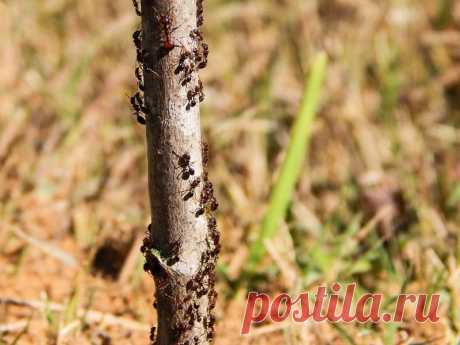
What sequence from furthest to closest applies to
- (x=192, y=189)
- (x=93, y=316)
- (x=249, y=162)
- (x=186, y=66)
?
(x=249, y=162), (x=93, y=316), (x=192, y=189), (x=186, y=66)

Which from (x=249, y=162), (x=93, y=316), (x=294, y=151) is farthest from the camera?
(x=249, y=162)

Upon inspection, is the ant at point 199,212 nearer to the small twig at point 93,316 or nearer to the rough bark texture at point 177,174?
the rough bark texture at point 177,174

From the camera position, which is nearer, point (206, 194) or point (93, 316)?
point (206, 194)

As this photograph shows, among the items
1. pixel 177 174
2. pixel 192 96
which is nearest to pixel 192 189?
pixel 177 174

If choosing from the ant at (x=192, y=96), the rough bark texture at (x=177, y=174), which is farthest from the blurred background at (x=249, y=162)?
the ant at (x=192, y=96)

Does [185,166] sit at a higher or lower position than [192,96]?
lower

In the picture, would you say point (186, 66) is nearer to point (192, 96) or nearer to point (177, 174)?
→ point (192, 96)

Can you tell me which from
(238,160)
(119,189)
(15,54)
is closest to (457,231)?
(238,160)
